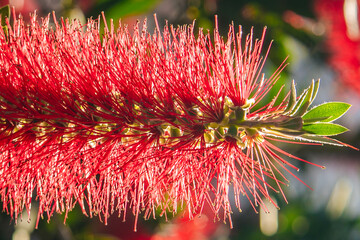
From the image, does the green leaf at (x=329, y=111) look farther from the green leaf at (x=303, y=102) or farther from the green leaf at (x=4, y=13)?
the green leaf at (x=4, y=13)

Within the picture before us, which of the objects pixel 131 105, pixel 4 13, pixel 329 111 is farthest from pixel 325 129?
pixel 4 13

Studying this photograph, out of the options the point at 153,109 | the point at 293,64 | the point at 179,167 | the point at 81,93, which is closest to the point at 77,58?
the point at 81,93

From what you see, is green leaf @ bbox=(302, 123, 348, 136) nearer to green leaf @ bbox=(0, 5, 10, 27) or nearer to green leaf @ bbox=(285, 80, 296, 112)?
green leaf @ bbox=(285, 80, 296, 112)

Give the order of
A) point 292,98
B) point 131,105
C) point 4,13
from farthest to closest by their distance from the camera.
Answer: point 4,13
point 131,105
point 292,98

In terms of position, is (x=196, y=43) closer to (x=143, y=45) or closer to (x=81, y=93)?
(x=143, y=45)

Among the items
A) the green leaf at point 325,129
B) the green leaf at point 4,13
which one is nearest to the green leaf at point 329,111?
the green leaf at point 325,129

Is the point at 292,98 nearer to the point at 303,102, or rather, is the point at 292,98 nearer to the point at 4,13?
the point at 303,102

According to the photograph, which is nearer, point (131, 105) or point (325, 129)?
point (325, 129)
